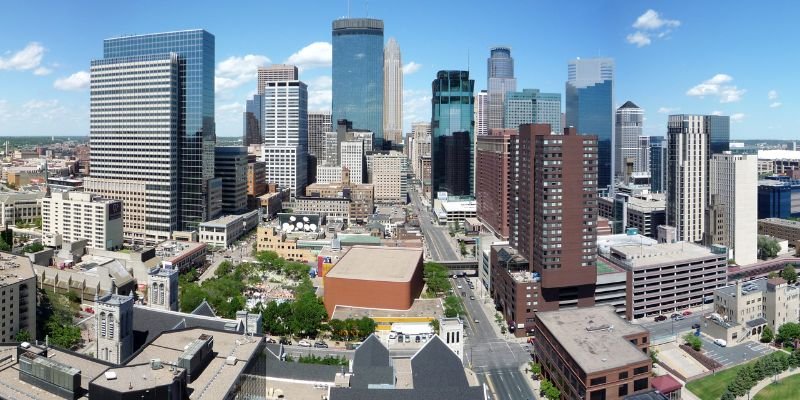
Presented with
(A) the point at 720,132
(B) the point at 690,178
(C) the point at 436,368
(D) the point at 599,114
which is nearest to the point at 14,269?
(C) the point at 436,368

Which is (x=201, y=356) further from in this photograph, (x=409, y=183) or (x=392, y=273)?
(x=409, y=183)

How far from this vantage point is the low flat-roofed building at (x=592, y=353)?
34.1 m

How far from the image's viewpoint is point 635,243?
61875mm

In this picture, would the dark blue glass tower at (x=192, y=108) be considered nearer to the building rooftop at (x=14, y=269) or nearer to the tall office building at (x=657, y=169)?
the building rooftop at (x=14, y=269)

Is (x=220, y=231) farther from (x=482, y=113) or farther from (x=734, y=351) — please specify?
(x=482, y=113)

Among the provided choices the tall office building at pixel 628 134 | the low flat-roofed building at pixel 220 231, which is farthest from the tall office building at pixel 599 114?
the low flat-roofed building at pixel 220 231

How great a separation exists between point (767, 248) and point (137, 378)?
70.4m

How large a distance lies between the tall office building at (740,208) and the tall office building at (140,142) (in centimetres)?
6101

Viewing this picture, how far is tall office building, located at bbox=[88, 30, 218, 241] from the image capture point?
7462cm

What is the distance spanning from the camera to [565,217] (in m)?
48.0

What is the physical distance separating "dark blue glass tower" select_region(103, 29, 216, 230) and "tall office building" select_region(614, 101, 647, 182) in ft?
346

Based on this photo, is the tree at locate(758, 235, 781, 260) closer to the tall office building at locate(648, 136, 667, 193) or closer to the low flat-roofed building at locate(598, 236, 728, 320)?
the low flat-roofed building at locate(598, 236, 728, 320)

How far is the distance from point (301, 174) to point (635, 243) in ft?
243

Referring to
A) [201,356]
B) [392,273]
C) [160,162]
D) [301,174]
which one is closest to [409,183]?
[301,174]
